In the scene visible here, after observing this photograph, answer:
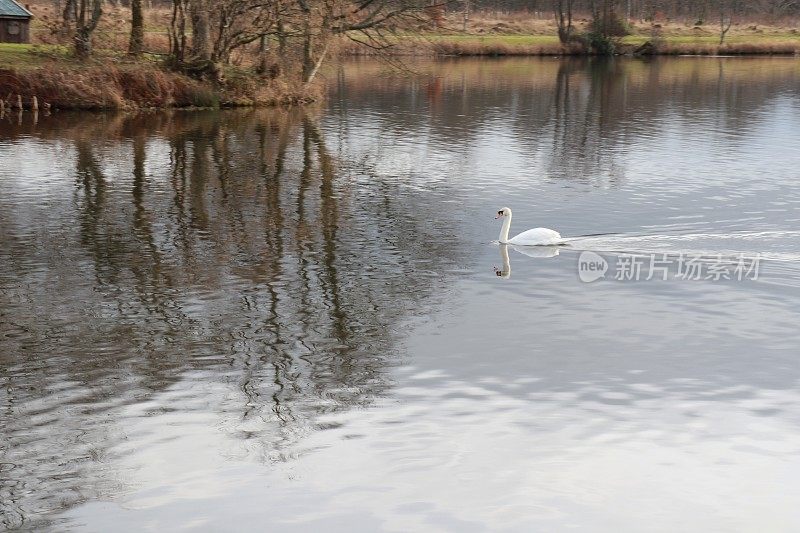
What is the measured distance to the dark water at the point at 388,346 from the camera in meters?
10.4

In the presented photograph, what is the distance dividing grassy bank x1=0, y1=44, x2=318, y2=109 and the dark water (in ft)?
25.5

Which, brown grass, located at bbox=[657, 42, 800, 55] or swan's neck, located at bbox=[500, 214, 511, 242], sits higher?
brown grass, located at bbox=[657, 42, 800, 55]

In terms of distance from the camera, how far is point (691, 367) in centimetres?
1371

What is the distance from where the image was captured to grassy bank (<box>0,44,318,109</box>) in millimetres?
36625

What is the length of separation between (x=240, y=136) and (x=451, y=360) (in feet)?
64.3

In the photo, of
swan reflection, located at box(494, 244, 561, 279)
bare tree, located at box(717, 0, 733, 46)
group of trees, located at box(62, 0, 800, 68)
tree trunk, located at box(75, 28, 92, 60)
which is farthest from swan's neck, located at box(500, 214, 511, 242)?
bare tree, located at box(717, 0, 733, 46)

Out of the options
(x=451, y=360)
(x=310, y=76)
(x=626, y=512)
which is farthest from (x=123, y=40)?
(x=626, y=512)

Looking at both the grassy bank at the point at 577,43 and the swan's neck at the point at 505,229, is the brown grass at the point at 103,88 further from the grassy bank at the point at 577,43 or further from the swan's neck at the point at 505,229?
the grassy bank at the point at 577,43

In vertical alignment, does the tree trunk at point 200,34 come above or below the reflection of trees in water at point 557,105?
above

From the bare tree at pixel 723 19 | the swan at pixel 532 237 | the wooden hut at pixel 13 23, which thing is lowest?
the swan at pixel 532 237

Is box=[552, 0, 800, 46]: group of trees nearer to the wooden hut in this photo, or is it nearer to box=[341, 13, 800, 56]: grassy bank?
box=[341, 13, 800, 56]: grassy bank

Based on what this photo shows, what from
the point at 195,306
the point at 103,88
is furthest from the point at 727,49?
the point at 195,306

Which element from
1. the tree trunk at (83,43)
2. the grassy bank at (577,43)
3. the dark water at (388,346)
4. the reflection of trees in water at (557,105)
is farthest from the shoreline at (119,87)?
the grassy bank at (577,43)

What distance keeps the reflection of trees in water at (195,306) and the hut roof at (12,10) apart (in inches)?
889
